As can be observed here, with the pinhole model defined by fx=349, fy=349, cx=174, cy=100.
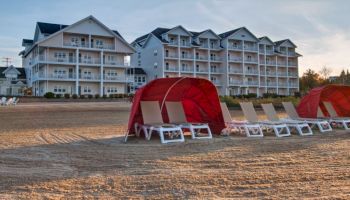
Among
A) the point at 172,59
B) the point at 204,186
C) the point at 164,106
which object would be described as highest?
A: the point at 172,59

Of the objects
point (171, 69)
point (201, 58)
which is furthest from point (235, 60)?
point (171, 69)

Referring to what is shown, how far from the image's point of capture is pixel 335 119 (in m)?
14.1

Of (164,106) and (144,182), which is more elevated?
(164,106)

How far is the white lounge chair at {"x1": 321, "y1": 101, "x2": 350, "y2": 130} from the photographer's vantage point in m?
13.9

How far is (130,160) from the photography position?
7.12 metres

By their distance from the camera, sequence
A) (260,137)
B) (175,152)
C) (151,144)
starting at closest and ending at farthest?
(175,152), (151,144), (260,137)

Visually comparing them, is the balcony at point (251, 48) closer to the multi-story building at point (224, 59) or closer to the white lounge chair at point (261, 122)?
the multi-story building at point (224, 59)

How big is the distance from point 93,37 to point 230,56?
22.6 meters

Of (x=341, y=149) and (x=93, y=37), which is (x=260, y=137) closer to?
(x=341, y=149)

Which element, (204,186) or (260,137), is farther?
(260,137)

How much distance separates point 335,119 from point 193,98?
6084 mm

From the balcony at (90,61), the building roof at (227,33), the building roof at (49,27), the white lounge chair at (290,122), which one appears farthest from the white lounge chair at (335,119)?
the building roof at (227,33)

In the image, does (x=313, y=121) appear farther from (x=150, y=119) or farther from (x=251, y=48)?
(x=251, y=48)

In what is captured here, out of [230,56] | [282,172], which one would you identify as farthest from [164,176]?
[230,56]
